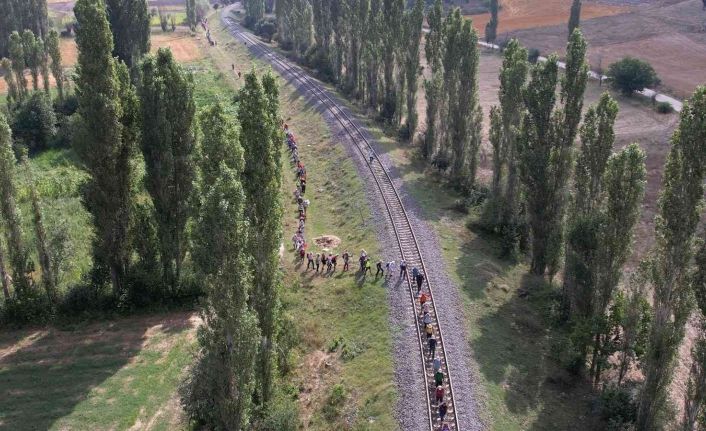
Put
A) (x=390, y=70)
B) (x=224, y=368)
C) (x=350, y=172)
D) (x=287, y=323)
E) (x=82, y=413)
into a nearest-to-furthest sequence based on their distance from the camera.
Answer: (x=224, y=368) → (x=82, y=413) → (x=287, y=323) → (x=350, y=172) → (x=390, y=70)

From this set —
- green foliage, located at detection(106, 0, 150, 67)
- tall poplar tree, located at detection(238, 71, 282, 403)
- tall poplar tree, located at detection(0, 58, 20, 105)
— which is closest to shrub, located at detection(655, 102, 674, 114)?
green foliage, located at detection(106, 0, 150, 67)

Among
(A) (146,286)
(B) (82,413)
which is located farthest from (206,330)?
(A) (146,286)

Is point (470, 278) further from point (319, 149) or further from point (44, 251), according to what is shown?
point (319, 149)

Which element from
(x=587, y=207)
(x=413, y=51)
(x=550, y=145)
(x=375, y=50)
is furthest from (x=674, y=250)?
(x=375, y=50)

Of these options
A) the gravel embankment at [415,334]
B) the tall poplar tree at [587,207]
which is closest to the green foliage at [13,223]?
the gravel embankment at [415,334]

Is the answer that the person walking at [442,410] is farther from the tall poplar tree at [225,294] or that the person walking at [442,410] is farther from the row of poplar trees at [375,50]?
the row of poplar trees at [375,50]

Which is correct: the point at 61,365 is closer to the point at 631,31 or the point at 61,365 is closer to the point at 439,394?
the point at 439,394
